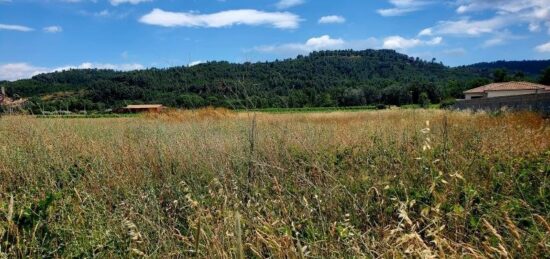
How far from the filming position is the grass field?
2.22 metres

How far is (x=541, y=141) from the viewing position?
5168 mm

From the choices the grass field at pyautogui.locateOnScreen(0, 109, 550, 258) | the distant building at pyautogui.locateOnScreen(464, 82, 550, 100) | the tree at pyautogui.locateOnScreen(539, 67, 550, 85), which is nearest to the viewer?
the grass field at pyautogui.locateOnScreen(0, 109, 550, 258)

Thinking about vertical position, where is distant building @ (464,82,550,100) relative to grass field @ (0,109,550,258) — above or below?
above

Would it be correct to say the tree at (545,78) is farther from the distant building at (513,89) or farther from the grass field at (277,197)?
the grass field at (277,197)

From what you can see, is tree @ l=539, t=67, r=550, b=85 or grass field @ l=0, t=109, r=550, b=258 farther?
tree @ l=539, t=67, r=550, b=85

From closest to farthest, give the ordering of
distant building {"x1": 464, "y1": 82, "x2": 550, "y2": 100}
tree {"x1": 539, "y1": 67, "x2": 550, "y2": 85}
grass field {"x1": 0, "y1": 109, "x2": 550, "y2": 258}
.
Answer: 1. grass field {"x1": 0, "y1": 109, "x2": 550, "y2": 258}
2. distant building {"x1": 464, "y1": 82, "x2": 550, "y2": 100}
3. tree {"x1": 539, "y1": 67, "x2": 550, "y2": 85}

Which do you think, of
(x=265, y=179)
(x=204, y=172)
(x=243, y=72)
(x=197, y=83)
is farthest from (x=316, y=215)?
(x=197, y=83)

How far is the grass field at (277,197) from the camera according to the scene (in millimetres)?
2225

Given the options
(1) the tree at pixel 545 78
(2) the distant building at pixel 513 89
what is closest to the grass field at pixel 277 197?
(2) the distant building at pixel 513 89

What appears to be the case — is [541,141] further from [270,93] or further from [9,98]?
[9,98]

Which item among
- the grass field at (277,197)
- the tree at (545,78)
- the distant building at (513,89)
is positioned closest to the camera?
the grass field at (277,197)

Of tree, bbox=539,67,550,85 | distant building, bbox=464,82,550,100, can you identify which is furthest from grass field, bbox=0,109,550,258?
tree, bbox=539,67,550,85

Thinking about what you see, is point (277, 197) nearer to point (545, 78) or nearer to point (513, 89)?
point (513, 89)

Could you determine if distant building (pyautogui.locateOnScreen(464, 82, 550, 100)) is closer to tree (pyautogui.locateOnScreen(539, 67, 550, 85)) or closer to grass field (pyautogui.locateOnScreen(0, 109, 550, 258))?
tree (pyautogui.locateOnScreen(539, 67, 550, 85))
